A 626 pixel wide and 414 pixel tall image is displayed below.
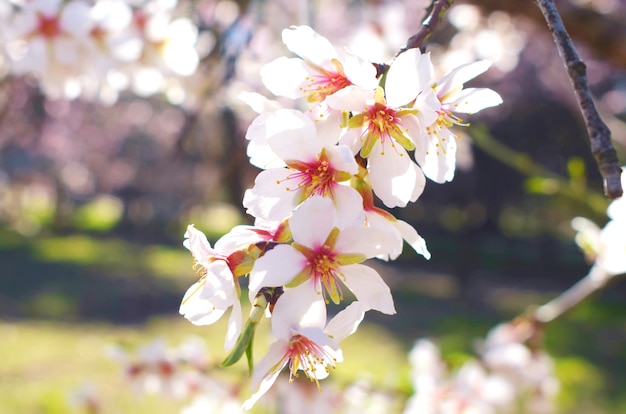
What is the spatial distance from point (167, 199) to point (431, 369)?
1314 cm

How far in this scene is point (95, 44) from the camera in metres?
1.23

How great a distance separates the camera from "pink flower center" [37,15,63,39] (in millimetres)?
1131

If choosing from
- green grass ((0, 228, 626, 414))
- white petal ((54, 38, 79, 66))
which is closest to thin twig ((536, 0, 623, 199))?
white petal ((54, 38, 79, 66))

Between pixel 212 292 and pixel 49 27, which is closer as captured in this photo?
pixel 212 292

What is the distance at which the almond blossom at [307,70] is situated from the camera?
511 millimetres

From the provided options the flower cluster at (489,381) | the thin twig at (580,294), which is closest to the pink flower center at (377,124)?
the thin twig at (580,294)

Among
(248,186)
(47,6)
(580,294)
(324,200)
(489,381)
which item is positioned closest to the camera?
(324,200)

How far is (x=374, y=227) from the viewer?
18.6 inches

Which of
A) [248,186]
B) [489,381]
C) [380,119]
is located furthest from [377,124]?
[248,186]

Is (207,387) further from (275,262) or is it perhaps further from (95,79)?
(275,262)

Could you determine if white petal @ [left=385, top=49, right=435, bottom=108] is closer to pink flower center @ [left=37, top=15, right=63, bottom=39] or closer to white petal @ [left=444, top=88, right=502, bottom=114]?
white petal @ [left=444, top=88, right=502, bottom=114]

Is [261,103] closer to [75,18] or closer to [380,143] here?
[380,143]

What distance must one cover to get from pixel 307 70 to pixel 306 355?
0.72 feet

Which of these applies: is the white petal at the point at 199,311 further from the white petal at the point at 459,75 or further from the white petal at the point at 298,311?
the white petal at the point at 459,75
